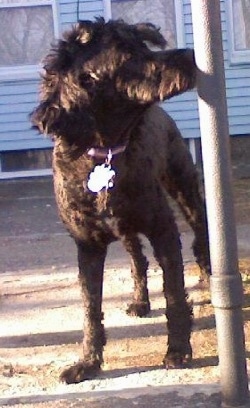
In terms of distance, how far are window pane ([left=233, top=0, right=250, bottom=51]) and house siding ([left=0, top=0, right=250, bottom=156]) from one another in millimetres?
164

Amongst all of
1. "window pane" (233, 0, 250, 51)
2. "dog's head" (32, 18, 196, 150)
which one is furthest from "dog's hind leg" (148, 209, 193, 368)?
"window pane" (233, 0, 250, 51)

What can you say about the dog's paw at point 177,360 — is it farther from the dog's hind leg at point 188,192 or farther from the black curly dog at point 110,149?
the dog's hind leg at point 188,192

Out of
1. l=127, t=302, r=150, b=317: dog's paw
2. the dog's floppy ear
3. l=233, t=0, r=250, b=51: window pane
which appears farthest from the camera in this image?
l=233, t=0, r=250, b=51: window pane

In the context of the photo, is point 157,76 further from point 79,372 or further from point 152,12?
point 152,12

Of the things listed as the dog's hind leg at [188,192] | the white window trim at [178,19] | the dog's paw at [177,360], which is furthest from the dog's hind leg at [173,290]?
the white window trim at [178,19]

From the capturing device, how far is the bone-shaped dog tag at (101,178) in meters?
4.29

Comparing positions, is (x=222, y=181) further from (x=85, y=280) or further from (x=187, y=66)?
(x=85, y=280)

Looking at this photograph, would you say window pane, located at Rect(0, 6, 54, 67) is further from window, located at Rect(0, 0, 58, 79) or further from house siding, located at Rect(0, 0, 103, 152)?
house siding, located at Rect(0, 0, 103, 152)

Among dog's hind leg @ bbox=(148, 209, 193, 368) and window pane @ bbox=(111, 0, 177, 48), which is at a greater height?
window pane @ bbox=(111, 0, 177, 48)

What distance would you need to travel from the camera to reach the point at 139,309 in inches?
217

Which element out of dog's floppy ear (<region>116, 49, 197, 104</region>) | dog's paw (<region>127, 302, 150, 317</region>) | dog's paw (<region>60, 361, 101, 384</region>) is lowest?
dog's paw (<region>60, 361, 101, 384</region>)

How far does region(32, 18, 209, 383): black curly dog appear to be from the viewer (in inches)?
157

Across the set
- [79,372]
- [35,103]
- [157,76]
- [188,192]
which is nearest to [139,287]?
[188,192]

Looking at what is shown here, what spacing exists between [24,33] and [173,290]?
7.46 meters
